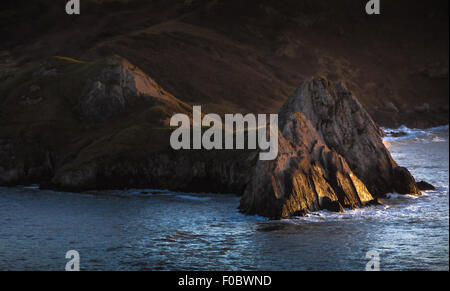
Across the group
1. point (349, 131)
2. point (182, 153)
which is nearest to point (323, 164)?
point (349, 131)

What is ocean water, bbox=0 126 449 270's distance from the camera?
1347 inches

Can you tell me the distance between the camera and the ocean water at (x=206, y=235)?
112 feet

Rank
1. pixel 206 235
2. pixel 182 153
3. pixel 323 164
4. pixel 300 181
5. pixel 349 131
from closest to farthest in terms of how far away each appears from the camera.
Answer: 1. pixel 206 235
2. pixel 300 181
3. pixel 323 164
4. pixel 349 131
5. pixel 182 153

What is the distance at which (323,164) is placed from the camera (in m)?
51.0

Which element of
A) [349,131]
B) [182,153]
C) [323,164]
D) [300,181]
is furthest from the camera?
[182,153]

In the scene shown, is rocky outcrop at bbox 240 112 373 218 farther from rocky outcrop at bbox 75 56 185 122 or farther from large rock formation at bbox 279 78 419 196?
rocky outcrop at bbox 75 56 185 122

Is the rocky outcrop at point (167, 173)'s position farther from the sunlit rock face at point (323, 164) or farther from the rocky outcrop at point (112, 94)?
the rocky outcrop at point (112, 94)

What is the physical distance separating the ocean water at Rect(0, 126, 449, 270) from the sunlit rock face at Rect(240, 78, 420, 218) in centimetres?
166

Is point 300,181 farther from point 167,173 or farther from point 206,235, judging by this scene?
point 167,173

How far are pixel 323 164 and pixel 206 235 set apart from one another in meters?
14.2

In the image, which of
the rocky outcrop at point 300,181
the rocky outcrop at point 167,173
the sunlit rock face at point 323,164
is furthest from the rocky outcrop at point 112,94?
the rocky outcrop at point 300,181

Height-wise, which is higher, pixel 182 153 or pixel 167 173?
pixel 182 153

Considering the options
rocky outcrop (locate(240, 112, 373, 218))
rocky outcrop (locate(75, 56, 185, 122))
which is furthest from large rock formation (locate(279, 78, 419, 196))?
rocky outcrop (locate(75, 56, 185, 122))

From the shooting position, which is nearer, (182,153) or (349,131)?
(349,131)
